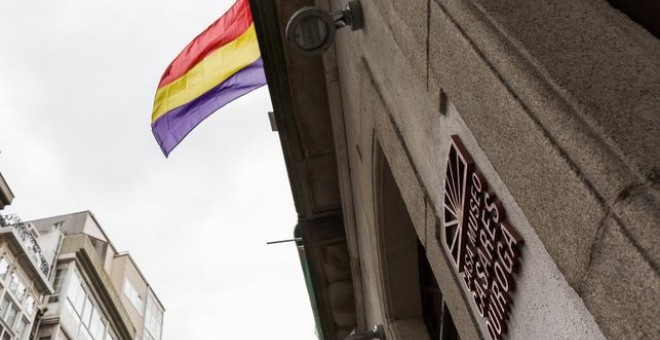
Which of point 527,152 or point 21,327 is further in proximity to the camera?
point 21,327

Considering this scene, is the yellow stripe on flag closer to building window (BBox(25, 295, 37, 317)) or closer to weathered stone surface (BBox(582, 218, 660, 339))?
weathered stone surface (BBox(582, 218, 660, 339))

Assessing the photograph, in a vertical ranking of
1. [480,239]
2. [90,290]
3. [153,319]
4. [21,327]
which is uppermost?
[153,319]

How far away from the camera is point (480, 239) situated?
3.22 metres

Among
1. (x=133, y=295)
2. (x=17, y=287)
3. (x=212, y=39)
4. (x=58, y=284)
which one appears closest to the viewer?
(x=212, y=39)

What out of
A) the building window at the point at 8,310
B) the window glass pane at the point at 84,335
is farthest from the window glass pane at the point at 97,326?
the building window at the point at 8,310

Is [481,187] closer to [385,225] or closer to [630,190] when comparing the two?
[630,190]

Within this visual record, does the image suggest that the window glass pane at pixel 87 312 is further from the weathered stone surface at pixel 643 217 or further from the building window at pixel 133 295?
the weathered stone surface at pixel 643 217

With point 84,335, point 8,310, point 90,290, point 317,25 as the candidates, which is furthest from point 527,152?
point 90,290

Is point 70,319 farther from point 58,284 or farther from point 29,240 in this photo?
point 29,240

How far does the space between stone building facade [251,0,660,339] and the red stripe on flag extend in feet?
10.1

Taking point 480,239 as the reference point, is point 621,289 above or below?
below

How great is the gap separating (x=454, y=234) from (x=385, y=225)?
151 inches

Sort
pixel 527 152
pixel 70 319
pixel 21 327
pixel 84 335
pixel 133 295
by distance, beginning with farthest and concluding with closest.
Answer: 1. pixel 133 295
2. pixel 84 335
3. pixel 70 319
4. pixel 21 327
5. pixel 527 152

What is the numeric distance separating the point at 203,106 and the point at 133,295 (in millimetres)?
41863
